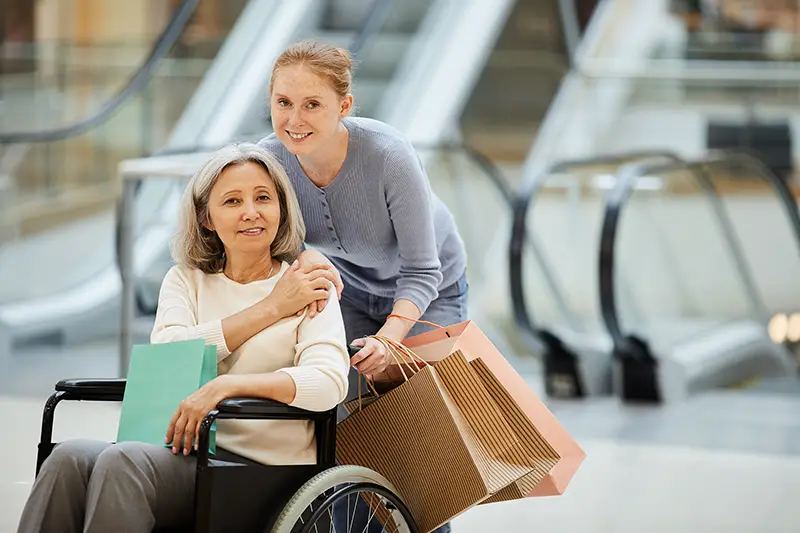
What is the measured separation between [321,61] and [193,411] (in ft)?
2.66

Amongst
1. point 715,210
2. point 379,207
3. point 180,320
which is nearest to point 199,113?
point 715,210

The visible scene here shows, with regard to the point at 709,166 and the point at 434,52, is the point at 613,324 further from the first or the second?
the point at 434,52

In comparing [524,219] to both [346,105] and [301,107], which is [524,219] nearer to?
[346,105]

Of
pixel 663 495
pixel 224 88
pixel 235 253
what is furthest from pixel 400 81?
pixel 235 253

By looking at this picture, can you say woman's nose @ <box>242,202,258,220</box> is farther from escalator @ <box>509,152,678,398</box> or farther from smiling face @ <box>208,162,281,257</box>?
escalator @ <box>509,152,678,398</box>

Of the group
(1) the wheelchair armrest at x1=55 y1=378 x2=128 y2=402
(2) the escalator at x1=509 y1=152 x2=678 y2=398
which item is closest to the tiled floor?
(2) the escalator at x1=509 y1=152 x2=678 y2=398

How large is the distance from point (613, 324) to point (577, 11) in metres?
4.60

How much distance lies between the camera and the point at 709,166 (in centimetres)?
788

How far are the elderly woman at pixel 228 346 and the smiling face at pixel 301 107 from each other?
7cm

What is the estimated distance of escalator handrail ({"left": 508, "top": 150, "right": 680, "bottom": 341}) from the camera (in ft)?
23.4

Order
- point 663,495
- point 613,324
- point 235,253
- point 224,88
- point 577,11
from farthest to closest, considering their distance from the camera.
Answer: point 577,11 → point 224,88 → point 613,324 → point 663,495 → point 235,253

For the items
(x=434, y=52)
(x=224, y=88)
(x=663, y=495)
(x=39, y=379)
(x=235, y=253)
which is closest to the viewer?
(x=235, y=253)

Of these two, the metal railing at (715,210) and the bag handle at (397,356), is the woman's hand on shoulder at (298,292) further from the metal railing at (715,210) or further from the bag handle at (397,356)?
the metal railing at (715,210)

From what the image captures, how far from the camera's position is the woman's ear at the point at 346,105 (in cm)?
265
